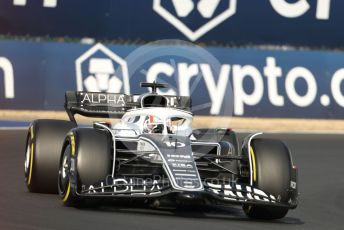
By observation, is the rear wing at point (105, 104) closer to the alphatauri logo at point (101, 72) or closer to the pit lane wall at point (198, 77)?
the pit lane wall at point (198, 77)

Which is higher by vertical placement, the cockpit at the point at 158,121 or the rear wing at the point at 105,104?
the rear wing at the point at 105,104

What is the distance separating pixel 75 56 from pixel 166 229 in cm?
1379

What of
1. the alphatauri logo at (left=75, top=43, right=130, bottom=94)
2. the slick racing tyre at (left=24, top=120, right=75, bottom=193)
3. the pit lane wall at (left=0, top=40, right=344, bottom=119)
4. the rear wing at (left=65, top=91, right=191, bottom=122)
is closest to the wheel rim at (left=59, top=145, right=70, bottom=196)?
the slick racing tyre at (left=24, top=120, right=75, bottom=193)

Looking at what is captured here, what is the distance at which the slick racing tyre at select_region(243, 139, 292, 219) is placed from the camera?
11.2 metres

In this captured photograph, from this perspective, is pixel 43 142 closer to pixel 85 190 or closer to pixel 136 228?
pixel 85 190

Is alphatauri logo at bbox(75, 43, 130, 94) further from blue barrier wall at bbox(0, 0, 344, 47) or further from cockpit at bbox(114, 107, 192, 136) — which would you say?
cockpit at bbox(114, 107, 192, 136)

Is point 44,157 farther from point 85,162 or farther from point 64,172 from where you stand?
point 85,162

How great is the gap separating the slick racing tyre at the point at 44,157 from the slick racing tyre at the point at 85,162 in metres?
1.27

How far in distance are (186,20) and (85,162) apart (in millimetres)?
13262

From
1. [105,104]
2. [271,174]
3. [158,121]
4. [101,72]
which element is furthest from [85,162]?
[101,72]

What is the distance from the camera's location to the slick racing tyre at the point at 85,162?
11031mm

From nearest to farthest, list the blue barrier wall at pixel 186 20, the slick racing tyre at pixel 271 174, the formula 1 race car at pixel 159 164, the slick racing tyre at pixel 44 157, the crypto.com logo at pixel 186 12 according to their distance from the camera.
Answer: the formula 1 race car at pixel 159 164 < the slick racing tyre at pixel 271 174 < the slick racing tyre at pixel 44 157 < the blue barrier wall at pixel 186 20 < the crypto.com logo at pixel 186 12

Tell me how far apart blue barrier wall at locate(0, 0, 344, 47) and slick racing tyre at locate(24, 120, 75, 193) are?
35.4 ft

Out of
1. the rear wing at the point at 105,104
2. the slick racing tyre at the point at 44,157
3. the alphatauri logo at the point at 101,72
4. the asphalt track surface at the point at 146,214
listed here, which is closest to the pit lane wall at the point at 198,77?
the alphatauri logo at the point at 101,72
